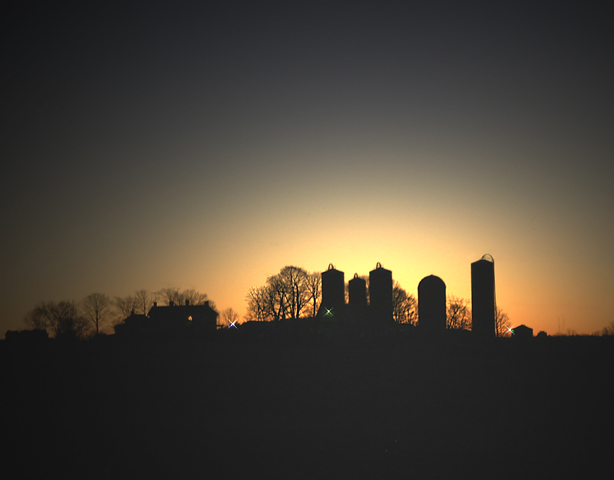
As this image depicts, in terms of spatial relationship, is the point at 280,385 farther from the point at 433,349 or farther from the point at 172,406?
the point at 433,349

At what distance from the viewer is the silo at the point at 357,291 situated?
51.0 meters

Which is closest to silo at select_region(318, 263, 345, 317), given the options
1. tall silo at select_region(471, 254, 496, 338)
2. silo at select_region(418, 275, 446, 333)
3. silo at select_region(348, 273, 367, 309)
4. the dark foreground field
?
silo at select_region(348, 273, 367, 309)

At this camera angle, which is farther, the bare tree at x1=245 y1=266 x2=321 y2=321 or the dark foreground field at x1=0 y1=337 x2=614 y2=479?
the bare tree at x1=245 y1=266 x2=321 y2=321

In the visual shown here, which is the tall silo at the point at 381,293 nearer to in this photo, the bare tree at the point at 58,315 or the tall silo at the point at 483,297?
the tall silo at the point at 483,297

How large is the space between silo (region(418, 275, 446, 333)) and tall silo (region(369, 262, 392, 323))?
139 inches

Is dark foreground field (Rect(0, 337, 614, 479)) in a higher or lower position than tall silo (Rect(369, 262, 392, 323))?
lower

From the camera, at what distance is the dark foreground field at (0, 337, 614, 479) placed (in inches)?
580

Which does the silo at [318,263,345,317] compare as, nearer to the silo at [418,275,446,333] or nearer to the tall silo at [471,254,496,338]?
the silo at [418,275,446,333]

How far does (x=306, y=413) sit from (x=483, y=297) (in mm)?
28329

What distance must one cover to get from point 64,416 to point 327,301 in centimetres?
3629

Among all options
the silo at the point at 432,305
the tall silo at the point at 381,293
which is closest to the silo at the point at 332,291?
the tall silo at the point at 381,293

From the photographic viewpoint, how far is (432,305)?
4316 cm

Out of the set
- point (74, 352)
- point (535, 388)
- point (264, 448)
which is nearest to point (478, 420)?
point (535, 388)

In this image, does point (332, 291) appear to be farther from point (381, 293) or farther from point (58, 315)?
point (58, 315)
